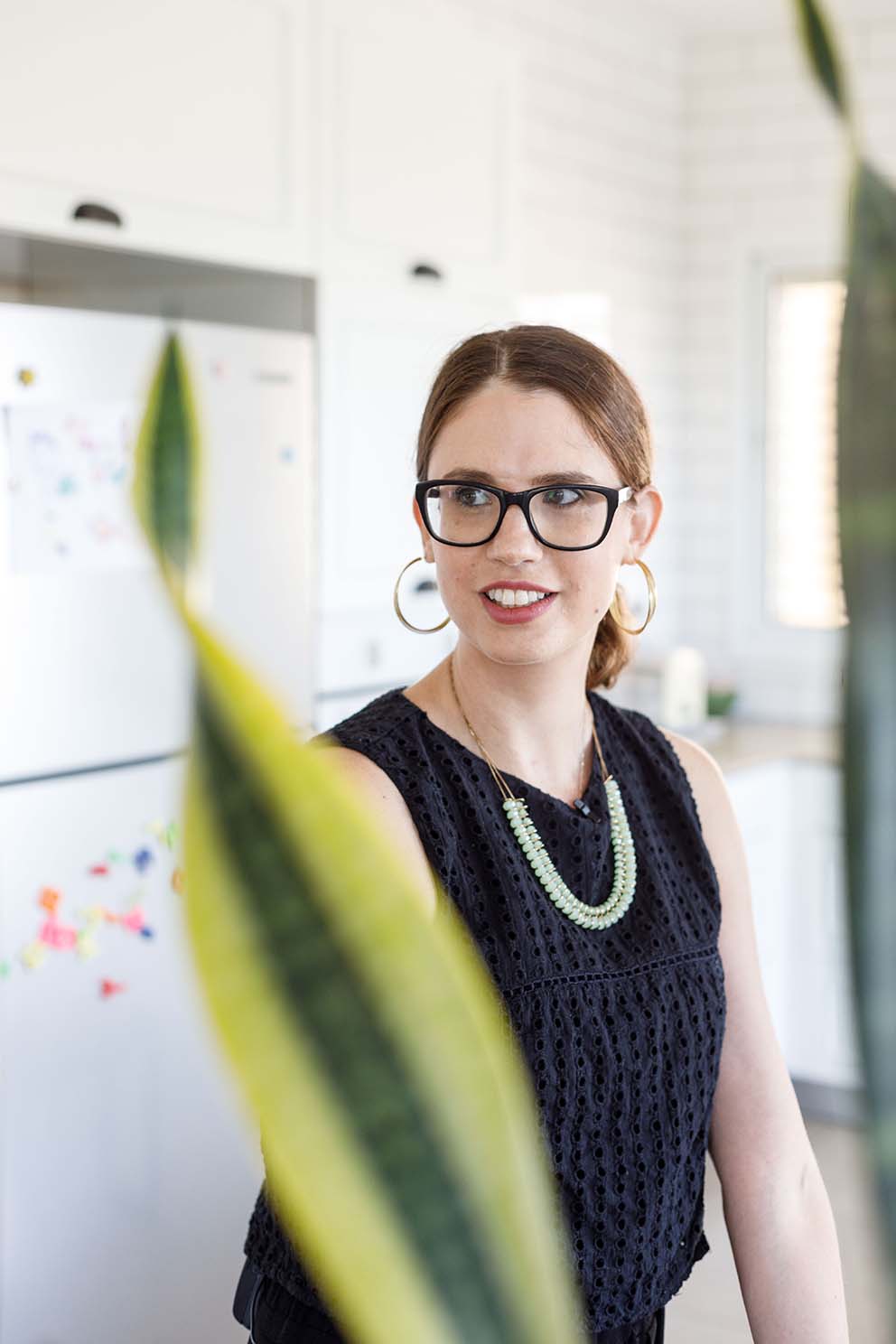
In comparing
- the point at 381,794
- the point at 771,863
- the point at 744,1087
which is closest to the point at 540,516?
the point at 381,794

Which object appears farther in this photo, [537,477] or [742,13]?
[742,13]

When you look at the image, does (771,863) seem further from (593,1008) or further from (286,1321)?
(286,1321)

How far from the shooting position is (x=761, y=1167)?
1336mm

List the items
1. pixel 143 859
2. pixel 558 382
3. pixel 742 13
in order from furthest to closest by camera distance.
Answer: pixel 742 13, pixel 143 859, pixel 558 382

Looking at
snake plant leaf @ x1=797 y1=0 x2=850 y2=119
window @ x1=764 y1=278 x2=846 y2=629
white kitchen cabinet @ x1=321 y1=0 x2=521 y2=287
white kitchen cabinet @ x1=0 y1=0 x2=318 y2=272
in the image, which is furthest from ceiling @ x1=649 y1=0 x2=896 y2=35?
snake plant leaf @ x1=797 y1=0 x2=850 y2=119

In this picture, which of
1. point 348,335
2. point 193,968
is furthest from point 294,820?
point 348,335

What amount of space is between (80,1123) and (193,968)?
2.15m

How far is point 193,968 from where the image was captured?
0.67ft

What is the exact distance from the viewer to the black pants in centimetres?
121

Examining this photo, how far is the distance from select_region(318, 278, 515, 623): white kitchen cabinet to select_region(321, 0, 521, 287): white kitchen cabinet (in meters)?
0.07

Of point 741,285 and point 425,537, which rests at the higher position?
point 741,285

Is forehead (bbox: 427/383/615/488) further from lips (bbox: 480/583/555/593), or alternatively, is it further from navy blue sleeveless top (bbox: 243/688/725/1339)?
navy blue sleeveless top (bbox: 243/688/725/1339)

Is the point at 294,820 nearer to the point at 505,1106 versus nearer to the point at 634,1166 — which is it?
the point at 505,1106

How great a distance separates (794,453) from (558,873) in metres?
3.36
